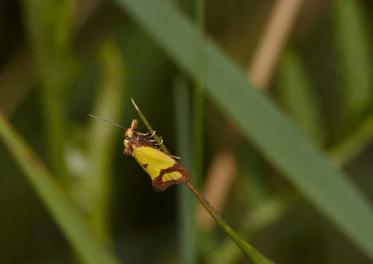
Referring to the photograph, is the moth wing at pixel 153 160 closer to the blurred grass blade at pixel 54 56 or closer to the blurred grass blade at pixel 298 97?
the blurred grass blade at pixel 54 56

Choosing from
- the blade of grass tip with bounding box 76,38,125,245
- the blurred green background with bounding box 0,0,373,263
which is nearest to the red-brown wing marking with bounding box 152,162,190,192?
the blurred green background with bounding box 0,0,373,263

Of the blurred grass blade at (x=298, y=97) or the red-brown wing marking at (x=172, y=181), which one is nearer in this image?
the red-brown wing marking at (x=172, y=181)

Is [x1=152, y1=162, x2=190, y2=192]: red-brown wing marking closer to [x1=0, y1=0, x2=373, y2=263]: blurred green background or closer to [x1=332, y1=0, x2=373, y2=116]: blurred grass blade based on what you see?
[x1=0, y1=0, x2=373, y2=263]: blurred green background

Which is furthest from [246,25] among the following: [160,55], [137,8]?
[137,8]

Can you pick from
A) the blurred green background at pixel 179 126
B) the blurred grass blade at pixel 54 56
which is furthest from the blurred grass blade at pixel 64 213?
the blurred grass blade at pixel 54 56

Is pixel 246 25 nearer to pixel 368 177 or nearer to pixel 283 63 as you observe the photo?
pixel 283 63

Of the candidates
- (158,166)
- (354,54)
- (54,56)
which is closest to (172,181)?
(158,166)
